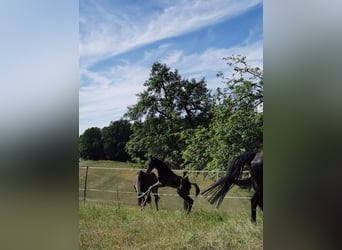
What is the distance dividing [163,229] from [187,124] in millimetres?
870

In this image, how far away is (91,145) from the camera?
348cm

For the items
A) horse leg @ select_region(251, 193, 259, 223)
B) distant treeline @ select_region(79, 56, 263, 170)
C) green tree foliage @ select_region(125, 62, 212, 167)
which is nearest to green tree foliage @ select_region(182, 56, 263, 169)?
distant treeline @ select_region(79, 56, 263, 170)

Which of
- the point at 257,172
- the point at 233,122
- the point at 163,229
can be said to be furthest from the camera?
the point at 163,229

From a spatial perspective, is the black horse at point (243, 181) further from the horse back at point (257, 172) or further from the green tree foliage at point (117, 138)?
the green tree foliage at point (117, 138)

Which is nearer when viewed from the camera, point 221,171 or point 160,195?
point 221,171

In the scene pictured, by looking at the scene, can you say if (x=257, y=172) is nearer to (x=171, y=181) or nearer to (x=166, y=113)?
(x=171, y=181)

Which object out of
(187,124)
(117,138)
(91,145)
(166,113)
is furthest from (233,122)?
(91,145)

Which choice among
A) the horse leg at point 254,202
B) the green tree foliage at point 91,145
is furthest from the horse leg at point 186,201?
the green tree foliage at point 91,145

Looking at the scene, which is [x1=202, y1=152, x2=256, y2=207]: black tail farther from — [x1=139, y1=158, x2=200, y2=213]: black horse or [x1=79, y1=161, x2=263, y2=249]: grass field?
[x1=139, y1=158, x2=200, y2=213]: black horse
